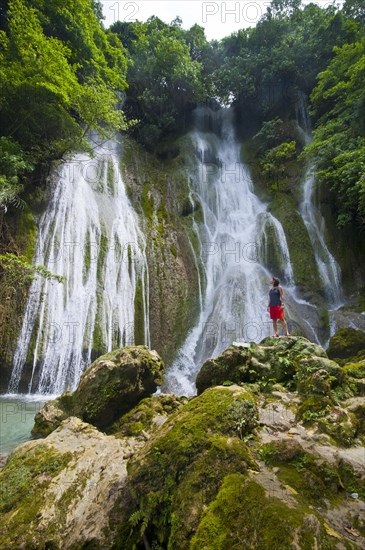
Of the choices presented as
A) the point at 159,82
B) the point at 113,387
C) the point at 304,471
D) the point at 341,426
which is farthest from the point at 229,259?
the point at 159,82

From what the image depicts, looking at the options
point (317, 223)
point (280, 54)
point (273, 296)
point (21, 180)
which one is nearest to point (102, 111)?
point (21, 180)

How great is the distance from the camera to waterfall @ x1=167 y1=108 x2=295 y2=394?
10.3m

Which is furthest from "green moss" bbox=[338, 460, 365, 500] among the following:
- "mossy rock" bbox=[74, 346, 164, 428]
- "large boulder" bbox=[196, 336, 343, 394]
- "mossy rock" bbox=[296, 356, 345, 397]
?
"mossy rock" bbox=[74, 346, 164, 428]

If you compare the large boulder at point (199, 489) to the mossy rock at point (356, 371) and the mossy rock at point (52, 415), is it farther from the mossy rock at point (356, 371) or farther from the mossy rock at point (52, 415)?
the mossy rock at point (52, 415)

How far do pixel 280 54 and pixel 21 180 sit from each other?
1874 cm

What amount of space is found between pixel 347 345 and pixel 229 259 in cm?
653

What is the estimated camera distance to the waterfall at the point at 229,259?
407 inches

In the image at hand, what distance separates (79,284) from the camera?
9.97 meters

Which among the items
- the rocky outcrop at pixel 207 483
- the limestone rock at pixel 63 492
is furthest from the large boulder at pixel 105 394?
the limestone rock at pixel 63 492

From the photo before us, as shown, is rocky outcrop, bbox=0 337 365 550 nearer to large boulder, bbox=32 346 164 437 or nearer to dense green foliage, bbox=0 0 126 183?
large boulder, bbox=32 346 164 437

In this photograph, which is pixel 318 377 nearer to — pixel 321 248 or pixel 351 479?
pixel 351 479

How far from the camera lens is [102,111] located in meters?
11.5

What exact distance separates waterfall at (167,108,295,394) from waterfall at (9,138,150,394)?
6.99 ft

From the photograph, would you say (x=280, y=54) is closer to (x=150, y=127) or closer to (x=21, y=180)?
(x=150, y=127)
